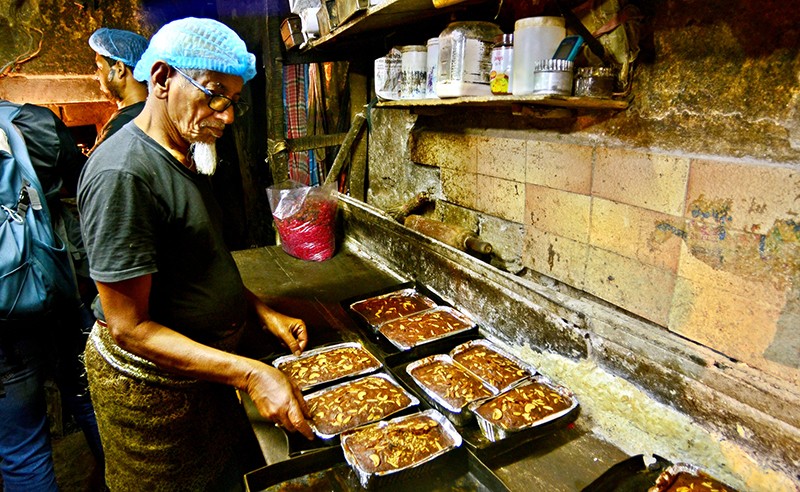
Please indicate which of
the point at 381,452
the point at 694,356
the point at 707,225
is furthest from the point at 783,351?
the point at 381,452

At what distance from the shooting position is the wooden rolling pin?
2881 mm

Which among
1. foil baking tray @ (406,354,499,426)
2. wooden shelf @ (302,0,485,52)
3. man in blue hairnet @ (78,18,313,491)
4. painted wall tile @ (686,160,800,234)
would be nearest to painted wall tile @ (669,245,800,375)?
painted wall tile @ (686,160,800,234)

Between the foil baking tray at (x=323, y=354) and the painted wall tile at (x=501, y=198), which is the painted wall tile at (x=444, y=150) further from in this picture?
the foil baking tray at (x=323, y=354)

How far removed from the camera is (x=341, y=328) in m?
2.84

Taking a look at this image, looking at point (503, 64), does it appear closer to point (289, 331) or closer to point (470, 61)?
point (470, 61)

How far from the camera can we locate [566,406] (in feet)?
6.55

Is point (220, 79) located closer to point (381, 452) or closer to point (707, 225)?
point (381, 452)

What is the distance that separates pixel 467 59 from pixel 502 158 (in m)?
0.75

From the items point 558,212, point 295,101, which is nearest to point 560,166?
point 558,212

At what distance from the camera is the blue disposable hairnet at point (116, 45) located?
9.85ft

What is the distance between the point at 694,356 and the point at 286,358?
1.85 meters

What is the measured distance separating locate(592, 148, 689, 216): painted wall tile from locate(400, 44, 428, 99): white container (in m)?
1.16

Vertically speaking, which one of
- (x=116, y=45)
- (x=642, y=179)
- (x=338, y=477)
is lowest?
(x=338, y=477)

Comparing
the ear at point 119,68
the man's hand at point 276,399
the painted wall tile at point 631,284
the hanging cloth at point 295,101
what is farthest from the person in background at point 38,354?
the hanging cloth at point 295,101
